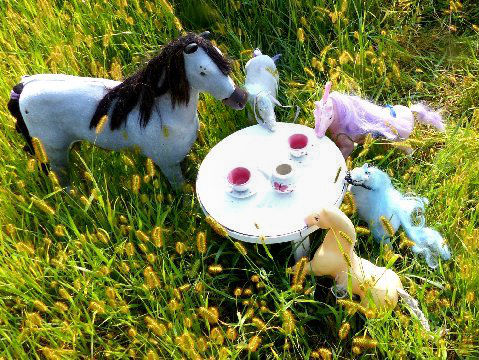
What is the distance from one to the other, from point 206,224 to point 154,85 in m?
0.61

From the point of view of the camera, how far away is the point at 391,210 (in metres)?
2.06

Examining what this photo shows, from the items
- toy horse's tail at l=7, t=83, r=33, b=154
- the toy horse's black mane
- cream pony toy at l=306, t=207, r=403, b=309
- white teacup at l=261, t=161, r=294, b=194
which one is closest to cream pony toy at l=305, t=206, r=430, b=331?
cream pony toy at l=306, t=207, r=403, b=309

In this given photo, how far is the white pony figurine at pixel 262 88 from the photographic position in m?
2.30

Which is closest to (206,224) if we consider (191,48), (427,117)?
(191,48)

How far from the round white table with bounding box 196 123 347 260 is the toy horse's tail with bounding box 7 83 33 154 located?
785mm

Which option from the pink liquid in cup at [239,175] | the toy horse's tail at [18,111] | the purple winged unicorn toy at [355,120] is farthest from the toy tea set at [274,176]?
the toy horse's tail at [18,111]

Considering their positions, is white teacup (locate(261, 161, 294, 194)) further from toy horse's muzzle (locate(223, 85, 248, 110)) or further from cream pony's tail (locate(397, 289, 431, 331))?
cream pony's tail (locate(397, 289, 431, 331))

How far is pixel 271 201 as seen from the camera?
2.01m

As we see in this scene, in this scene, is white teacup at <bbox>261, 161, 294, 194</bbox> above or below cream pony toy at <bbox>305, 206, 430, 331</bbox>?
above

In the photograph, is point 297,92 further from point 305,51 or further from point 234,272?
point 234,272

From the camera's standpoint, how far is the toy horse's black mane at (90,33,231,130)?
76.7 inches

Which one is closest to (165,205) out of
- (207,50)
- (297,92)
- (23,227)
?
(23,227)

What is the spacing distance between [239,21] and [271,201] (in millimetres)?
1418

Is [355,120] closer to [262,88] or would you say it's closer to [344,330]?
[262,88]
